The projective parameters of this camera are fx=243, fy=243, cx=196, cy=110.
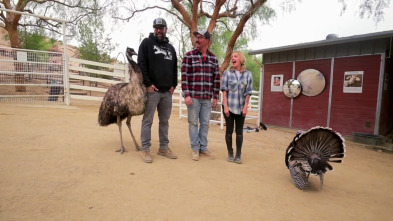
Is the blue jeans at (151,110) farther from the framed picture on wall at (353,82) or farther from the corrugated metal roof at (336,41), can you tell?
the framed picture on wall at (353,82)

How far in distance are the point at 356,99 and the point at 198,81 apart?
571 cm

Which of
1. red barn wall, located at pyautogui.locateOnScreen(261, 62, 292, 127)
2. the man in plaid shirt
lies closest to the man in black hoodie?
the man in plaid shirt

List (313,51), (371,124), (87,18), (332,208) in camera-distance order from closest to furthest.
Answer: (332,208) < (371,124) < (313,51) < (87,18)

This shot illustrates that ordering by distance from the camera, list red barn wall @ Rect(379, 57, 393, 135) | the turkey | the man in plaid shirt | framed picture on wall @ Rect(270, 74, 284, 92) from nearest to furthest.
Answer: the turkey < the man in plaid shirt < red barn wall @ Rect(379, 57, 393, 135) < framed picture on wall @ Rect(270, 74, 284, 92)

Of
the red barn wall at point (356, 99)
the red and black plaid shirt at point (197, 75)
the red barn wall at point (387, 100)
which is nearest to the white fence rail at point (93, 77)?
the red and black plaid shirt at point (197, 75)

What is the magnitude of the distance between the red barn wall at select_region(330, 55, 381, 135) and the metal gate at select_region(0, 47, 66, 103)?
891 centimetres

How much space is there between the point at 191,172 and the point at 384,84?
21.8ft

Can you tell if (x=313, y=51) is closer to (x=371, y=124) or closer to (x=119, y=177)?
(x=371, y=124)

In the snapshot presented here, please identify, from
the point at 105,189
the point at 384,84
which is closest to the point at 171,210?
the point at 105,189

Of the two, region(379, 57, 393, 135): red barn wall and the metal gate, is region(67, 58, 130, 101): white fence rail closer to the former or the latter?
the metal gate

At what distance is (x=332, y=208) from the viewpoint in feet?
7.97

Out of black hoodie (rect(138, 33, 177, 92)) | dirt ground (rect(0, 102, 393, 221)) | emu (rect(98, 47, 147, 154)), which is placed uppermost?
black hoodie (rect(138, 33, 177, 92))

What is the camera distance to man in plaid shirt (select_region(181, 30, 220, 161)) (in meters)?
3.63

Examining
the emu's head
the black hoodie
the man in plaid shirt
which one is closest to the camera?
the black hoodie
